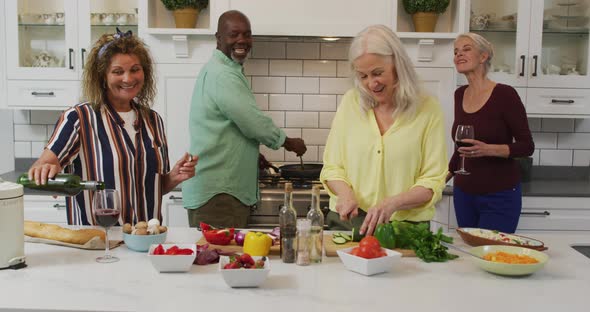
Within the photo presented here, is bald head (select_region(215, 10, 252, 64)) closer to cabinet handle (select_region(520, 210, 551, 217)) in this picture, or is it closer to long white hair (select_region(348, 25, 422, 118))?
long white hair (select_region(348, 25, 422, 118))

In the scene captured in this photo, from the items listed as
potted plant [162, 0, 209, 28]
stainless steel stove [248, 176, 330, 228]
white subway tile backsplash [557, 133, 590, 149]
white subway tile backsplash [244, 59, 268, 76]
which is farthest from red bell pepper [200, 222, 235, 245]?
white subway tile backsplash [557, 133, 590, 149]

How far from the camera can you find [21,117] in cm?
418

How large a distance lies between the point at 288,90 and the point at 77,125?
6.15 feet

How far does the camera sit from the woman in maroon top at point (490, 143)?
3076mm

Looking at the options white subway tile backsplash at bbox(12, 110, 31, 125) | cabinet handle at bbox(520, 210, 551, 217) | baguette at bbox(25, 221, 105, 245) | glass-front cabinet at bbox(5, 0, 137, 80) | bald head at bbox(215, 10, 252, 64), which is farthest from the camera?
white subway tile backsplash at bbox(12, 110, 31, 125)

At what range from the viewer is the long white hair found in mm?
2314

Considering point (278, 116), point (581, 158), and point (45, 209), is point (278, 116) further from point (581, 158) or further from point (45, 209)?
point (581, 158)

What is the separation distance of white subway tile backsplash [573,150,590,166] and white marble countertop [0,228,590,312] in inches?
92.8

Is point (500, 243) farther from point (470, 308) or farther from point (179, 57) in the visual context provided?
point (179, 57)

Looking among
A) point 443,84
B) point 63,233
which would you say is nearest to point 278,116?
point 443,84

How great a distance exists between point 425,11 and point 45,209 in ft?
7.93

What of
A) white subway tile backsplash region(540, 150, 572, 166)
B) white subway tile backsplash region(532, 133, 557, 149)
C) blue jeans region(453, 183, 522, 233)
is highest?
white subway tile backsplash region(532, 133, 557, 149)

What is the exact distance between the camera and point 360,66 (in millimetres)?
2350

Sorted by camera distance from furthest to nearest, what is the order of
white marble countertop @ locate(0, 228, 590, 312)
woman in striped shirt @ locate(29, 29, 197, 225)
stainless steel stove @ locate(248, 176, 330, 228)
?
stainless steel stove @ locate(248, 176, 330, 228), woman in striped shirt @ locate(29, 29, 197, 225), white marble countertop @ locate(0, 228, 590, 312)
